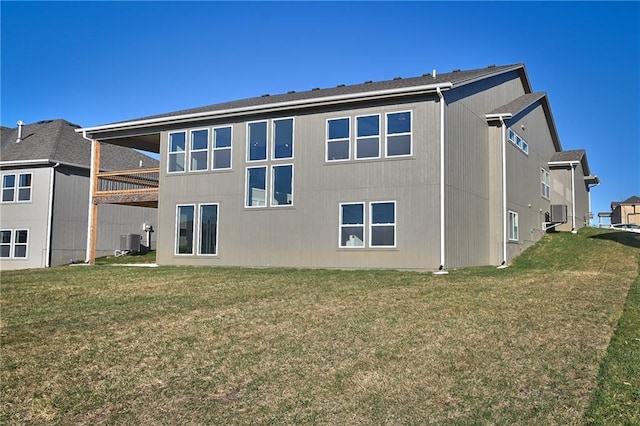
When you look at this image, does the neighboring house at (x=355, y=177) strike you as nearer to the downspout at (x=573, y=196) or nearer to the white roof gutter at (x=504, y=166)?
the white roof gutter at (x=504, y=166)

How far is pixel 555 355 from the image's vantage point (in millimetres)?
6184

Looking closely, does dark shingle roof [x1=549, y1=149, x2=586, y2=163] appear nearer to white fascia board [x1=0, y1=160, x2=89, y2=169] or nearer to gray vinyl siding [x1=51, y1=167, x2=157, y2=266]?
gray vinyl siding [x1=51, y1=167, x2=157, y2=266]

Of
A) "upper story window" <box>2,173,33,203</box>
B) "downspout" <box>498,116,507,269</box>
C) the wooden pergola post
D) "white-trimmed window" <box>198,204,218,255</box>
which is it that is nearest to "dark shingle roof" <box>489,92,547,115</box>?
"downspout" <box>498,116,507,269</box>

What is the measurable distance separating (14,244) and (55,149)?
4.50 metres

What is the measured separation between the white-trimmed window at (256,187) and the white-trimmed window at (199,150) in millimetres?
1750

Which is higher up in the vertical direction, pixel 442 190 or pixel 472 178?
pixel 472 178

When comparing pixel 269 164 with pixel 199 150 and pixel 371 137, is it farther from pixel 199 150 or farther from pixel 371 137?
pixel 371 137

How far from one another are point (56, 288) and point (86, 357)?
6.19m

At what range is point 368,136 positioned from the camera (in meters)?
15.6

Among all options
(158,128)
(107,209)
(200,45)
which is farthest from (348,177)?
(107,209)

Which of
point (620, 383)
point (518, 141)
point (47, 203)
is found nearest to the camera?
point (620, 383)

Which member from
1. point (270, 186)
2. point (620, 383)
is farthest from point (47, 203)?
point (620, 383)

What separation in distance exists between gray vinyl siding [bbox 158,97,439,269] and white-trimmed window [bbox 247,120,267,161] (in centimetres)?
21

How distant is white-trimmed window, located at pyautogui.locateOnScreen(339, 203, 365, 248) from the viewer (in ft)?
50.8
